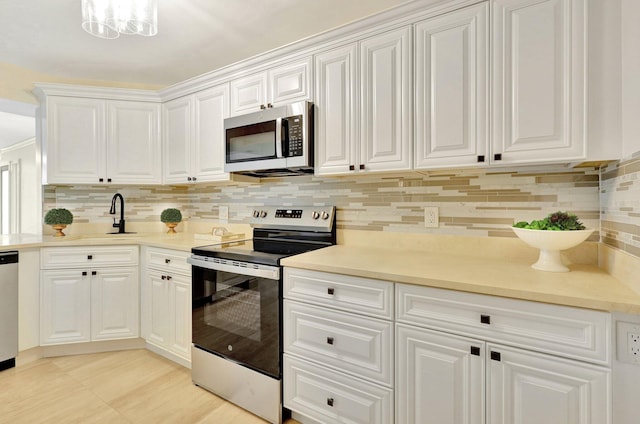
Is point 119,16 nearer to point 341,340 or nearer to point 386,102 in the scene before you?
point 386,102

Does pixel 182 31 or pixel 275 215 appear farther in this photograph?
pixel 275 215

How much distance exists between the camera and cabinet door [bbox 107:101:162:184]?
108 inches

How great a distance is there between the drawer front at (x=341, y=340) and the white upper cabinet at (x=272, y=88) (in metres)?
1.27

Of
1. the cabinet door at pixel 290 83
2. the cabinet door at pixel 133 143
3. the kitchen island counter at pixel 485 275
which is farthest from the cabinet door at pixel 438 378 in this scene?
the cabinet door at pixel 133 143

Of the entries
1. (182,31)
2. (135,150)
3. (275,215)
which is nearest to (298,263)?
(275,215)

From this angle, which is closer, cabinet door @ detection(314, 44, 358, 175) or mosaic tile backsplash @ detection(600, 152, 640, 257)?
mosaic tile backsplash @ detection(600, 152, 640, 257)

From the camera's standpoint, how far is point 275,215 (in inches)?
93.8

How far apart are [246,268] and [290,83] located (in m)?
1.18

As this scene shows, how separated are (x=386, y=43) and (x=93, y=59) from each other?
230cm

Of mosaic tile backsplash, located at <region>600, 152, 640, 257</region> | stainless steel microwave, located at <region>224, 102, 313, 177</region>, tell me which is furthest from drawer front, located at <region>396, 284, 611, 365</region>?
stainless steel microwave, located at <region>224, 102, 313, 177</region>

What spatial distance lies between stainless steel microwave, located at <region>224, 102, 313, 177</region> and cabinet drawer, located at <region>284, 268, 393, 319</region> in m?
0.69

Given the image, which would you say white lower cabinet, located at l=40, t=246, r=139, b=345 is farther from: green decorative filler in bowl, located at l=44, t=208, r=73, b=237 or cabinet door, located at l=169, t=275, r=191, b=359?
cabinet door, located at l=169, t=275, r=191, b=359

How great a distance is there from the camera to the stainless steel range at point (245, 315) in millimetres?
1705

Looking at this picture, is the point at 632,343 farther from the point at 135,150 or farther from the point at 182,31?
the point at 135,150
